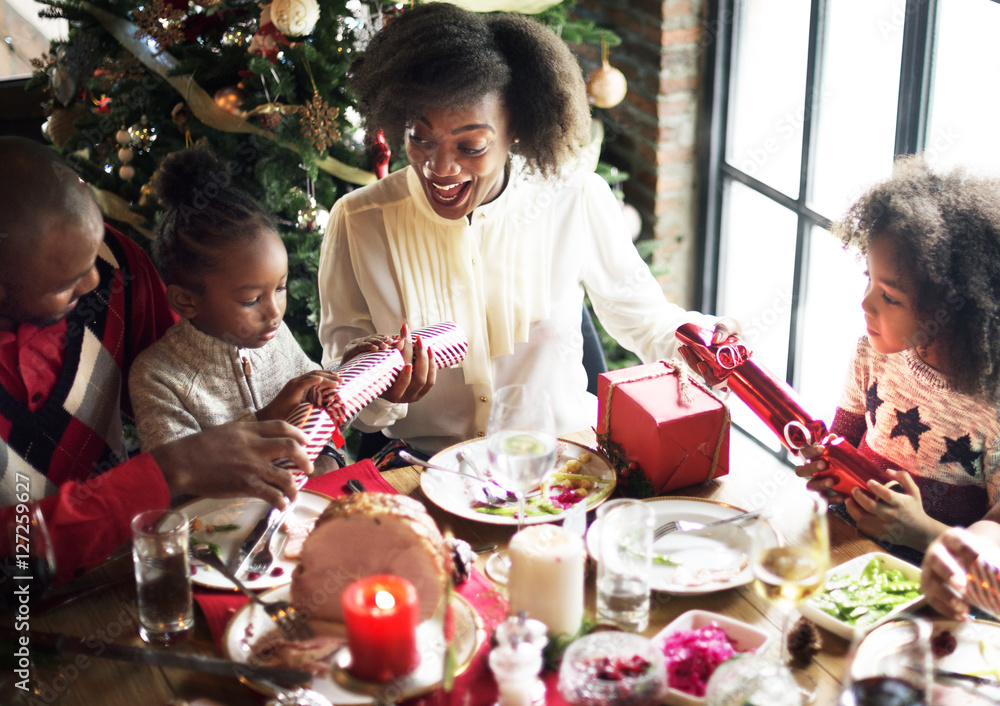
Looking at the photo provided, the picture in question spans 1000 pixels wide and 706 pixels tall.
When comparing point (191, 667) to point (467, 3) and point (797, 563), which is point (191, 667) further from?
point (467, 3)

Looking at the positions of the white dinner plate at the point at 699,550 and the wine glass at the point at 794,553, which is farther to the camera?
the white dinner plate at the point at 699,550

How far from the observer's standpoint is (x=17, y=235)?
56.0 inches

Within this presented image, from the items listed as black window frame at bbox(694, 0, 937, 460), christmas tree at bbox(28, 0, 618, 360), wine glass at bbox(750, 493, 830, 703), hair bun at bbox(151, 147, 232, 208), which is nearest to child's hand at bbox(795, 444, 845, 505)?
wine glass at bbox(750, 493, 830, 703)

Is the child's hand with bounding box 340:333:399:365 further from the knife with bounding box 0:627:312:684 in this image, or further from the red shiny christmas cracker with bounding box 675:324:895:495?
the knife with bounding box 0:627:312:684

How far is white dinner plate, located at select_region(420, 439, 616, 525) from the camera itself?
5.06ft

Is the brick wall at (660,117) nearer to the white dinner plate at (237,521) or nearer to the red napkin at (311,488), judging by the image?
the red napkin at (311,488)

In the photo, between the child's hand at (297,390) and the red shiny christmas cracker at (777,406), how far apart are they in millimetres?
639

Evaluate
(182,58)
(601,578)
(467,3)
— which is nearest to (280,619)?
(601,578)

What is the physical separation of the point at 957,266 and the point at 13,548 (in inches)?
59.7

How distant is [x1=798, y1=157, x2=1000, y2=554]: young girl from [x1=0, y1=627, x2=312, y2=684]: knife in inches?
33.6

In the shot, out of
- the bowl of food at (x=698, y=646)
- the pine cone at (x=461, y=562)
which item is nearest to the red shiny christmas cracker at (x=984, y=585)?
the bowl of food at (x=698, y=646)

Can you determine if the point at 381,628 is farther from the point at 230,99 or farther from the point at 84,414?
the point at 230,99

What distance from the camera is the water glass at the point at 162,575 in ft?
4.22

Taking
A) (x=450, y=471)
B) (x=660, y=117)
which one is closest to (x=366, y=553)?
(x=450, y=471)
